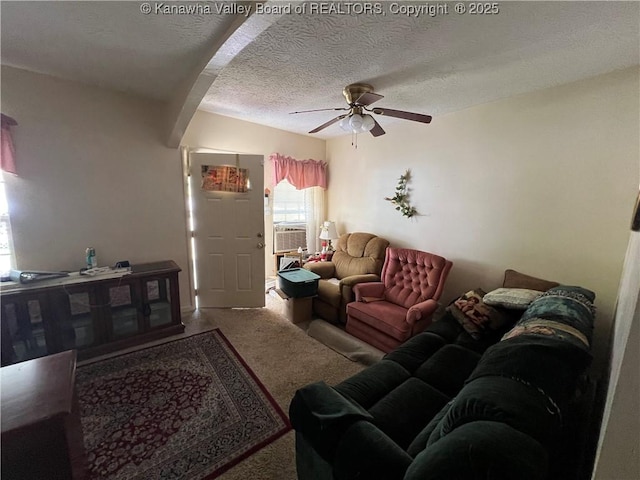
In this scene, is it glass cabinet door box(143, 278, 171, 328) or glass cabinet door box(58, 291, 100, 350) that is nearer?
glass cabinet door box(58, 291, 100, 350)

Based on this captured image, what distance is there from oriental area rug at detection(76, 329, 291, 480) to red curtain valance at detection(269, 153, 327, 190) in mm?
2648

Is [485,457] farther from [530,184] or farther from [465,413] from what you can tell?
[530,184]

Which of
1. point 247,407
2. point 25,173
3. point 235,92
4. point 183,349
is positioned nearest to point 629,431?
point 247,407

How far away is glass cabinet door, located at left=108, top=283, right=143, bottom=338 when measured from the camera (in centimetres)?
261

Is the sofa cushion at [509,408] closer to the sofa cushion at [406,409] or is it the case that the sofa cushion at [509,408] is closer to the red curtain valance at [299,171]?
the sofa cushion at [406,409]

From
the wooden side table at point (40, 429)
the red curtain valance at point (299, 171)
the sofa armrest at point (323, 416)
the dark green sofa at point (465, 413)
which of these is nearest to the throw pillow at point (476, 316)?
the dark green sofa at point (465, 413)

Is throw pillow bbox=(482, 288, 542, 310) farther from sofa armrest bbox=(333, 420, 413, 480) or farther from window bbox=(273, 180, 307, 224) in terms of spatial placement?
window bbox=(273, 180, 307, 224)

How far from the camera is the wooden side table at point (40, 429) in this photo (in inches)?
41.3

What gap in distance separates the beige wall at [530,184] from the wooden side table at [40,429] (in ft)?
10.7

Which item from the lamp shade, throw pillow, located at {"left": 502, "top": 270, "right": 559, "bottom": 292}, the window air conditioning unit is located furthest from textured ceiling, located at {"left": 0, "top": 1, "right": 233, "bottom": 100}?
throw pillow, located at {"left": 502, "top": 270, "right": 559, "bottom": 292}

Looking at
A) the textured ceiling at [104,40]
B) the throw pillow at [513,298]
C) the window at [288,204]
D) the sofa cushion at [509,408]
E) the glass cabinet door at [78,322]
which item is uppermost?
the textured ceiling at [104,40]

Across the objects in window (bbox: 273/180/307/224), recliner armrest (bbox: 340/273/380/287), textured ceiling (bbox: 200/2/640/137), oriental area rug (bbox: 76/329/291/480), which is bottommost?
oriental area rug (bbox: 76/329/291/480)

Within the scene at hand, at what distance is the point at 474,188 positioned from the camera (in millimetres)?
2846

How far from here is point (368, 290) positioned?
115 inches
